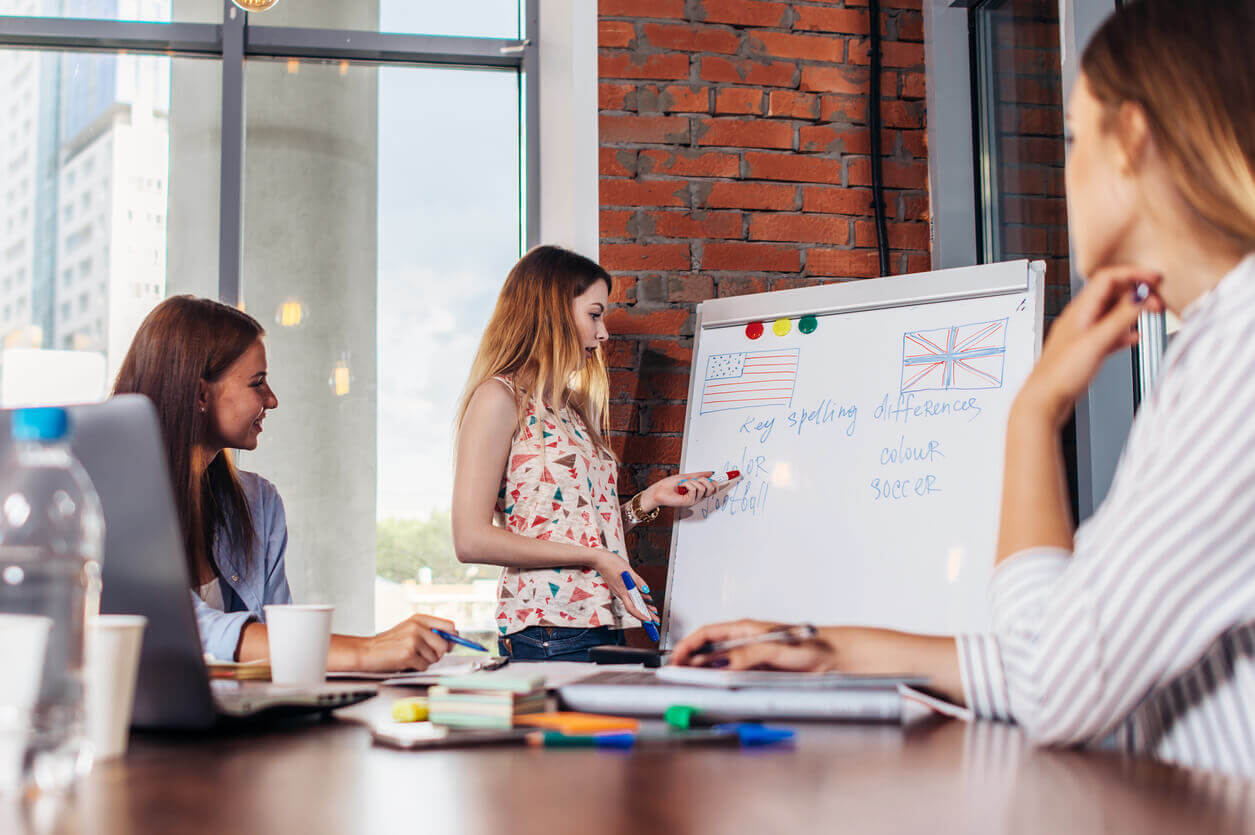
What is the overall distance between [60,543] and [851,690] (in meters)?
0.64

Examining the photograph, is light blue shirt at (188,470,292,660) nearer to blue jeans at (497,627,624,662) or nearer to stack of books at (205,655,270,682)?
stack of books at (205,655,270,682)

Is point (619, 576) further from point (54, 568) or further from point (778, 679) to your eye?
point (54, 568)

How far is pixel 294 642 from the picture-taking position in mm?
1085

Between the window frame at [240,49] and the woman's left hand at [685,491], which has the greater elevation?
the window frame at [240,49]

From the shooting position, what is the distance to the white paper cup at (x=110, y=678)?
27.7 inches

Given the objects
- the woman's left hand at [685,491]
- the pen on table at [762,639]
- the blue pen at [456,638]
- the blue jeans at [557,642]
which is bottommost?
the blue jeans at [557,642]

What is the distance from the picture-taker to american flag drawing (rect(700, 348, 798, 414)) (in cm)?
239

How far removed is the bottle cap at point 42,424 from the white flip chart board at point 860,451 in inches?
68.2

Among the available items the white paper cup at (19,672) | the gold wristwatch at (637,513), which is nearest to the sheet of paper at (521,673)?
the white paper cup at (19,672)

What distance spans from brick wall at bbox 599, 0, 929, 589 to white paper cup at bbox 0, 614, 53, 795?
85.0 inches

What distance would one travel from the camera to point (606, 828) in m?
0.53

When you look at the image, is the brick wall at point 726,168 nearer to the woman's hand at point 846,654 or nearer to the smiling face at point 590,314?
the smiling face at point 590,314

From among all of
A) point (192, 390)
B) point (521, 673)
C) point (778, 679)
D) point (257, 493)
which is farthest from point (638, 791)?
point (257, 493)

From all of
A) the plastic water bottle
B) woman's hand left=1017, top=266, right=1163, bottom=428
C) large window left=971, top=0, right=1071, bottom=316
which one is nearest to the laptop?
the plastic water bottle
